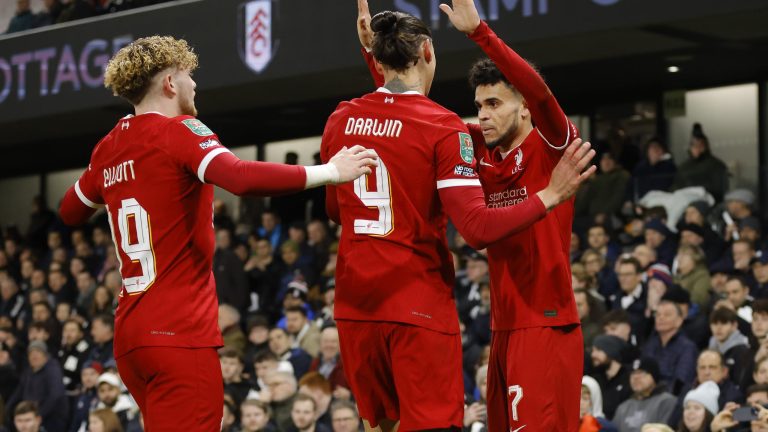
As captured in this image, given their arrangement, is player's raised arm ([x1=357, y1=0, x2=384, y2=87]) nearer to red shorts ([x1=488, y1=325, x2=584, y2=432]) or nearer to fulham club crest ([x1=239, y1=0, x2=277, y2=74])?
red shorts ([x1=488, y1=325, x2=584, y2=432])

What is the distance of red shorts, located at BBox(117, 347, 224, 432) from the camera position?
5.14 metres

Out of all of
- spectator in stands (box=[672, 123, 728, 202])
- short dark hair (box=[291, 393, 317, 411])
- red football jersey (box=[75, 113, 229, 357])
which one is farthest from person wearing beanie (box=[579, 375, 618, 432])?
red football jersey (box=[75, 113, 229, 357])

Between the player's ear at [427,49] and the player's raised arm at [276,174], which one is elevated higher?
the player's ear at [427,49]

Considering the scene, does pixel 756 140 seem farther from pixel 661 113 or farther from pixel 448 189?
pixel 448 189

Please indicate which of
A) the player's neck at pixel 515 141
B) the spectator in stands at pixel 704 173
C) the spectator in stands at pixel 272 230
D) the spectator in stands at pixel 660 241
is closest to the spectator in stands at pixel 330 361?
the spectator in stands at pixel 660 241

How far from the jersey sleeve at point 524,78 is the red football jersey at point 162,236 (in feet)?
3.68

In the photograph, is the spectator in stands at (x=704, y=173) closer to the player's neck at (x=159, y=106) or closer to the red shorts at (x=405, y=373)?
the red shorts at (x=405, y=373)

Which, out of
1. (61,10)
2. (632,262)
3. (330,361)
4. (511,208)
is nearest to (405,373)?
(511,208)

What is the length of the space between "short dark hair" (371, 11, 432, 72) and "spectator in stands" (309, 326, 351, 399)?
6.95m

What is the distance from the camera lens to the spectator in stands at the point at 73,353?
15.2 m

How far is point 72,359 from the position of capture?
1533cm

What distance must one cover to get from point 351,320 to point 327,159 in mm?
655

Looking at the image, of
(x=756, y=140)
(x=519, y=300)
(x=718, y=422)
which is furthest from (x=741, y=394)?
(x=756, y=140)

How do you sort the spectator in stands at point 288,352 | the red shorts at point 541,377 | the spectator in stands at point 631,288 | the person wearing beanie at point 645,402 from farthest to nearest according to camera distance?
the spectator in stands at point 288,352 < the spectator in stands at point 631,288 < the person wearing beanie at point 645,402 < the red shorts at point 541,377
